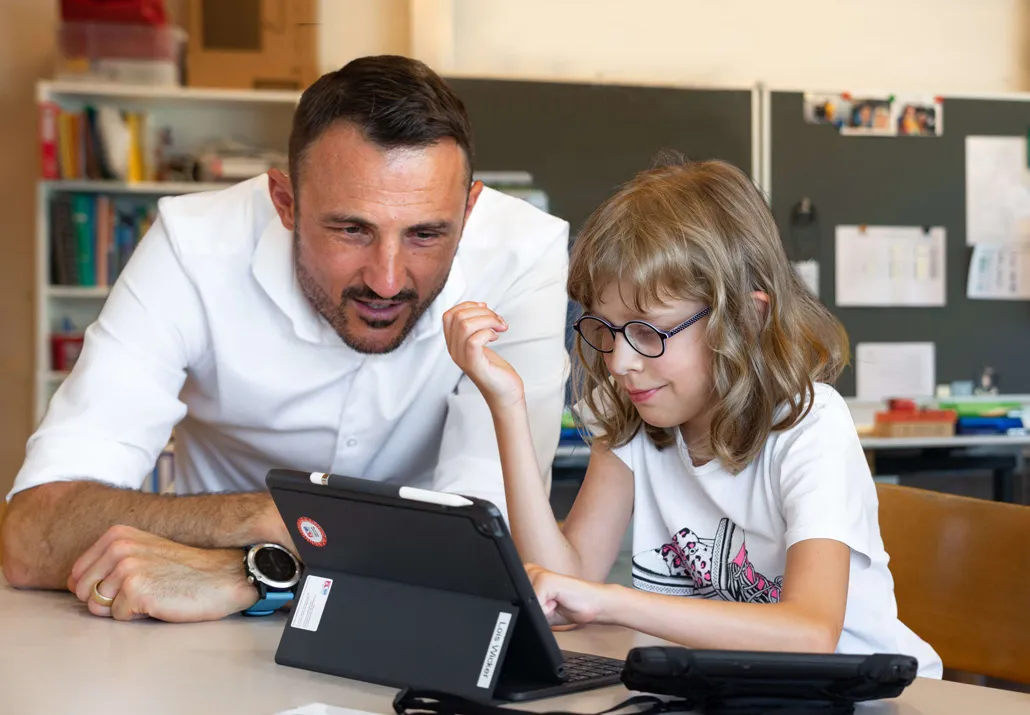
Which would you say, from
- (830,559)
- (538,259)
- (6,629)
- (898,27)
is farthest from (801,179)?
(6,629)

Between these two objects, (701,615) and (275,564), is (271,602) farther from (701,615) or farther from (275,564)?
(701,615)

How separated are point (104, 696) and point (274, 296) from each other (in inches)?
33.4

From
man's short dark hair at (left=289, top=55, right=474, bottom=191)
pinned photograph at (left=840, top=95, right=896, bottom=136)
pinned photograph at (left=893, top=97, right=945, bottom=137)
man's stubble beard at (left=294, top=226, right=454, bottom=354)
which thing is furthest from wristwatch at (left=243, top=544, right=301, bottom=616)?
pinned photograph at (left=893, top=97, right=945, bottom=137)

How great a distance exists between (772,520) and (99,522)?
0.83 meters

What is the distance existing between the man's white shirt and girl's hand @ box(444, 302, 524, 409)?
299 mm

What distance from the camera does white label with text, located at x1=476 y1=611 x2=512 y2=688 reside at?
89 centimetres

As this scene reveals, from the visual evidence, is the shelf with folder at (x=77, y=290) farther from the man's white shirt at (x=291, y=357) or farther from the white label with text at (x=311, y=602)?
the white label with text at (x=311, y=602)

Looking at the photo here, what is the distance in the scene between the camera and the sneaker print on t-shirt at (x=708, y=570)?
128 centimetres

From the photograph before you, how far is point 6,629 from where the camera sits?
3.75 ft

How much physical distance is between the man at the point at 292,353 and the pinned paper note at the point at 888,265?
2.57m

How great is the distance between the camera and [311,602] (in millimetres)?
1024

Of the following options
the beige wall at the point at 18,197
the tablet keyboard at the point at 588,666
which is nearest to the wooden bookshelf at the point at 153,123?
the beige wall at the point at 18,197

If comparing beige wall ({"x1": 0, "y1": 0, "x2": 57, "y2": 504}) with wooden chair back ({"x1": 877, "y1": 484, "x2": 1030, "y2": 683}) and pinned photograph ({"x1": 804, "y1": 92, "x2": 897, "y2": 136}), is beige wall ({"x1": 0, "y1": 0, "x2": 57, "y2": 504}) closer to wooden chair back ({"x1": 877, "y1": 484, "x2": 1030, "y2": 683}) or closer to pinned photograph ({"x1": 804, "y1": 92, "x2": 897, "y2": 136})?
pinned photograph ({"x1": 804, "y1": 92, "x2": 897, "y2": 136})

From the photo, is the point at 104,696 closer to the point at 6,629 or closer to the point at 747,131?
the point at 6,629
